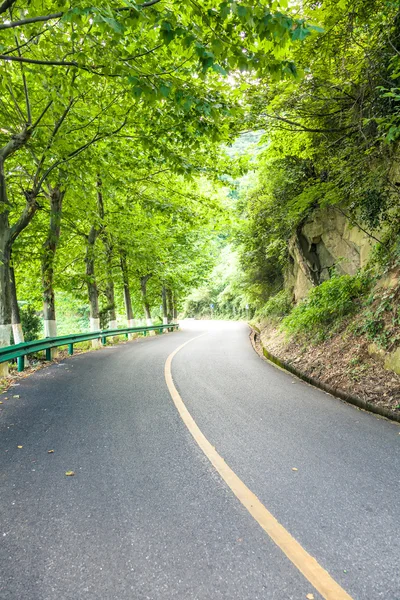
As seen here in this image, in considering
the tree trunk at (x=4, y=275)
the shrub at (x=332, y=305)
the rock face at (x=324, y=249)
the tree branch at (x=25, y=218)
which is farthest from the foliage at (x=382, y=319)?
the tree branch at (x=25, y=218)

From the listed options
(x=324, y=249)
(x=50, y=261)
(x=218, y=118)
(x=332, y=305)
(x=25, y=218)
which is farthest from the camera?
(x=324, y=249)

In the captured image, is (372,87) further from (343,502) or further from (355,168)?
(343,502)

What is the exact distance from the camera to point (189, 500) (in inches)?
113

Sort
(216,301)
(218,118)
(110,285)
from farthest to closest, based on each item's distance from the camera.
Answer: (216,301) < (110,285) < (218,118)

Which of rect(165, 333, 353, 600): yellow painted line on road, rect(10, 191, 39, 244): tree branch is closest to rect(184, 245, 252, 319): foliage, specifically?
rect(10, 191, 39, 244): tree branch

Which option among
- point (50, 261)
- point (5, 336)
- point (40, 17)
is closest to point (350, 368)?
point (40, 17)

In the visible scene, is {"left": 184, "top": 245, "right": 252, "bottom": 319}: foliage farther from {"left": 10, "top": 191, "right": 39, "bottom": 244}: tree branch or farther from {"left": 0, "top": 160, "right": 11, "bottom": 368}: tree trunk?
{"left": 0, "top": 160, "right": 11, "bottom": 368}: tree trunk

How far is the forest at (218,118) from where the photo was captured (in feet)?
14.0

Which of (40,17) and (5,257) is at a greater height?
(40,17)

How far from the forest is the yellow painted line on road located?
427 cm

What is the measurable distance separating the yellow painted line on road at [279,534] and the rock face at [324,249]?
839 cm

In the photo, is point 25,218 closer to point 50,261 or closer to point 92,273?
point 50,261

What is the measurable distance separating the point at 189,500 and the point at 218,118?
478 centimetres

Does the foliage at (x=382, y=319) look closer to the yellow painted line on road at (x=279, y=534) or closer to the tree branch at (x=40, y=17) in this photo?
the yellow painted line on road at (x=279, y=534)
